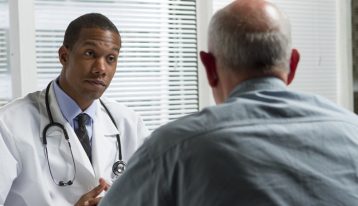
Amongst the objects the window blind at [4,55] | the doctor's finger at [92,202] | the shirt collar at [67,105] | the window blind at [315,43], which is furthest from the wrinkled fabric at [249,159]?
the window blind at [315,43]

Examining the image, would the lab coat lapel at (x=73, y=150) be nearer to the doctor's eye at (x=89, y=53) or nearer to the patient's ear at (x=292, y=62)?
the doctor's eye at (x=89, y=53)

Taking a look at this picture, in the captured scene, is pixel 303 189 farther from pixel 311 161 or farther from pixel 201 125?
pixel 201 125

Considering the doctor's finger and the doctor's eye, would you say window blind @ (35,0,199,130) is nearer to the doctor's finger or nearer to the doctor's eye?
the doctor's eye

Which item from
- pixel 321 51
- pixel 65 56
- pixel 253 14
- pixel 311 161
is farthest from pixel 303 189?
pixel 321 51

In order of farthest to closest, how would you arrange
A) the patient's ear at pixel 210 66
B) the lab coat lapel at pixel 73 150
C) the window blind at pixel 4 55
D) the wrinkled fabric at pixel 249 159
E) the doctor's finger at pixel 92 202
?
the window blind at pixel 4 55 < the lab coat lapel at pixel 73 150 < the doctor's finger at pixel 92 202 < the patient's ear at pixel 210 66 < the wrinkled fabric at pixel 249 159

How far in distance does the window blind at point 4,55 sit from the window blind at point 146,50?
14cm

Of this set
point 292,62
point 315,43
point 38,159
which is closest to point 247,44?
point 292,62

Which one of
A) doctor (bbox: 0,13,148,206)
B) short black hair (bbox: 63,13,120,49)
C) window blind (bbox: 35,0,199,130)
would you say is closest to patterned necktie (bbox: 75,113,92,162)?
doctor (bbox: 0,13,148,206)

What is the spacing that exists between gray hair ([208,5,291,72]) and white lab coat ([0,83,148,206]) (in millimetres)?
892

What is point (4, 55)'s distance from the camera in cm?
228

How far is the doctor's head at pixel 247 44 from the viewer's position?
93 centimetres

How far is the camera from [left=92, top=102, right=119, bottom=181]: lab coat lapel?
5.71 feet

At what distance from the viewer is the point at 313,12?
3180mm

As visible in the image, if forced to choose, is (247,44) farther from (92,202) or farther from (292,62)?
(92,202)
